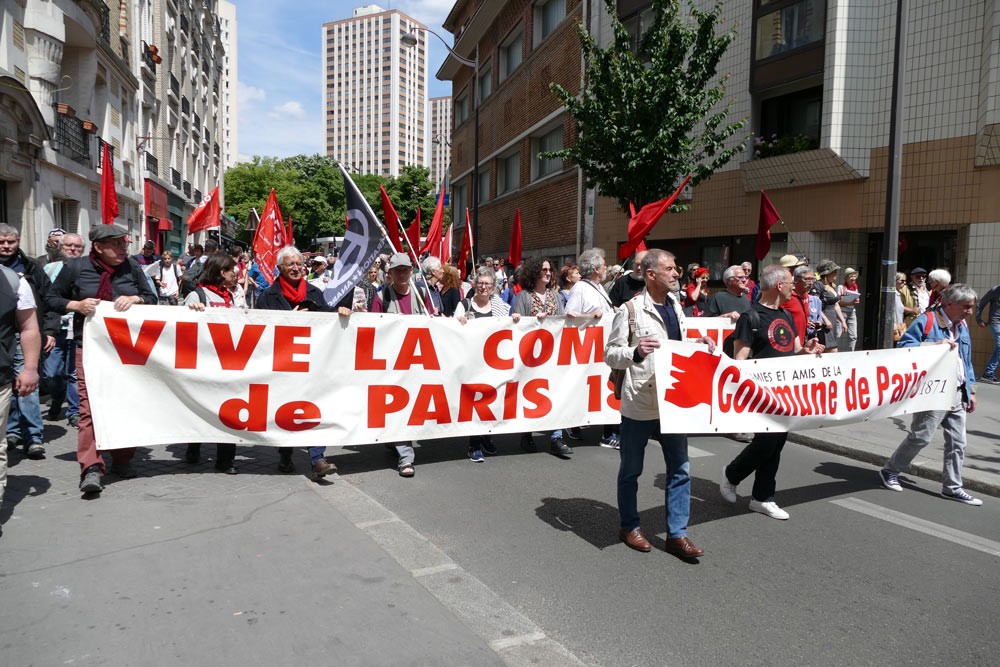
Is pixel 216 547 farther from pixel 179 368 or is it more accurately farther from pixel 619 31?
pixel 619 31

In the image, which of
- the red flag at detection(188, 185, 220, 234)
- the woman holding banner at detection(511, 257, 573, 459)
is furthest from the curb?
the red flag at detection(188, 185, 220, 234)

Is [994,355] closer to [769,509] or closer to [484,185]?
[769,509]

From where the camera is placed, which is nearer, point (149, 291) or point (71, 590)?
point (71, 590)

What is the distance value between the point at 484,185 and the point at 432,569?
3386 centimetres

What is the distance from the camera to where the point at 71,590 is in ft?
12.2

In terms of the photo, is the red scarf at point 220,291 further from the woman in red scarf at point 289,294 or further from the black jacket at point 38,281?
the black jacket at point 38,281

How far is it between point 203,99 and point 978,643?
4874 cm

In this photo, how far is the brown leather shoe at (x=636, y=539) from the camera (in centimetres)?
456

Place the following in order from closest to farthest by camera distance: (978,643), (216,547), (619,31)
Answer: (978,643)
(216,547)
(619,31)

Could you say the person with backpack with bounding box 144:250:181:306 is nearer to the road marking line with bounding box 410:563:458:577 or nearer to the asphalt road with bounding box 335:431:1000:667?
the asphalt road with bounding box 335:431:1000:667

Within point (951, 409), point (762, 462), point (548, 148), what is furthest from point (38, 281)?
point (548, 148)

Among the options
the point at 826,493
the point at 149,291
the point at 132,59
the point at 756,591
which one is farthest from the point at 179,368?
the point at 132,59

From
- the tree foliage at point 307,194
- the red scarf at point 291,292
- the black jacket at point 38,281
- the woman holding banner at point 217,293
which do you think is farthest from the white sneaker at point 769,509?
the tree foliage at point 307,194

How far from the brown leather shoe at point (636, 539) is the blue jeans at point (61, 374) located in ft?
19.1
